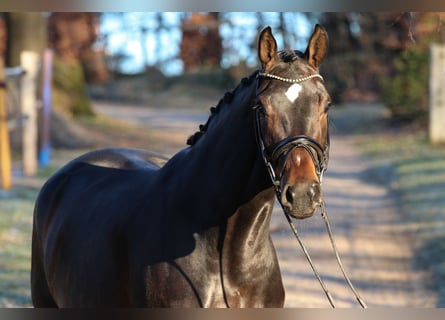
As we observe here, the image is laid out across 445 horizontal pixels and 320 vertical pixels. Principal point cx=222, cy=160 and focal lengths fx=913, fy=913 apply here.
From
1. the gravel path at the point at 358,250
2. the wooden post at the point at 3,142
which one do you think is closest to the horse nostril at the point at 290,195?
the gravel path at the point at 358,250

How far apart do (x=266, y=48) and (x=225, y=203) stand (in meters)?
0.70

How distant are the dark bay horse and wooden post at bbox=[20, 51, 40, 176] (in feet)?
35.7

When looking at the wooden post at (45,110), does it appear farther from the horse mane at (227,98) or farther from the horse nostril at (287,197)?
the horse nostril at (287,197)

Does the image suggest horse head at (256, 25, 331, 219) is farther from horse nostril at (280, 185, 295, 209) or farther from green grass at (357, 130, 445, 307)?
green grass at (357, 130, 445, 307)

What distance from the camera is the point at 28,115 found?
15.1 meters

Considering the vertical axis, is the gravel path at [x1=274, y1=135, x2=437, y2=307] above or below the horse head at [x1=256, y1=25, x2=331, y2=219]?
below

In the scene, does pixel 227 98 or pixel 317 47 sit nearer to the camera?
pixel 317 47

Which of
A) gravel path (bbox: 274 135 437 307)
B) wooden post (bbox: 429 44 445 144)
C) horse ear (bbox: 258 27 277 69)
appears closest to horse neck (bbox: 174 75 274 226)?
horse ear (bbox: 258 27 277 69)

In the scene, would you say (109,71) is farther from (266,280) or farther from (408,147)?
(266,280)

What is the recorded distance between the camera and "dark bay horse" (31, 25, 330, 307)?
144 inches

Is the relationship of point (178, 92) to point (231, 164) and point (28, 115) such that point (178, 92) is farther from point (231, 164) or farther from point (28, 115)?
point (231, 164)

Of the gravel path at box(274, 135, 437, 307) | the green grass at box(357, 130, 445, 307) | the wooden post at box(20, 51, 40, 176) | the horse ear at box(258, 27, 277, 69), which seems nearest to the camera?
the horse ear at box(258, 27, 277, 69)

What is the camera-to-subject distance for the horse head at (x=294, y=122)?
3.50 m

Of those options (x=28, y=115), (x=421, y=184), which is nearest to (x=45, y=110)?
(x=28, y=115)
